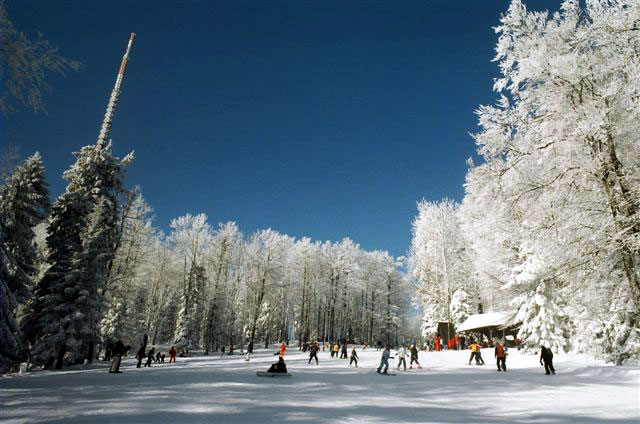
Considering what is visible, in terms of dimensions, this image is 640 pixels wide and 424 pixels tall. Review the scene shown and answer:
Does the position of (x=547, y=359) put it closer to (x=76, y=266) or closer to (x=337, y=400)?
(x=337, y=400)

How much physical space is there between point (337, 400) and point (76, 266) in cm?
2023

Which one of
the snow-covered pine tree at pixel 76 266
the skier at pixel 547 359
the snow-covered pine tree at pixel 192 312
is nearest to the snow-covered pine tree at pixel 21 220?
the snow-covered pine tree at pixel 76 266

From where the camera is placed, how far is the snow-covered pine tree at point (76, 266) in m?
21.9

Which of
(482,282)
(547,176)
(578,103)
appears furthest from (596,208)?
(482,282)

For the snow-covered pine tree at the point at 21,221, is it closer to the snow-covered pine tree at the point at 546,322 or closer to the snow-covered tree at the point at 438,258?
the snow-covered pine tree at the point at 546,322

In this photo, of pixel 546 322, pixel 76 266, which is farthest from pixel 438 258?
pixel 76 266

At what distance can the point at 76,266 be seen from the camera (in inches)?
915

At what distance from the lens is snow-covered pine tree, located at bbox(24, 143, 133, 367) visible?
21.9 m

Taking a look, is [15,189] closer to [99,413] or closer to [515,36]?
[99,413]

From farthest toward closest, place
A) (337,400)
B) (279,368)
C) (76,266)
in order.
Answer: (76,266) → (279,368) → (337,400)

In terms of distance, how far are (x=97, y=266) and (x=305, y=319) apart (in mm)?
32443

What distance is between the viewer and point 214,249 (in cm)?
4888

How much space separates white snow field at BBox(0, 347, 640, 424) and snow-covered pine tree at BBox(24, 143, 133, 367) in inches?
408

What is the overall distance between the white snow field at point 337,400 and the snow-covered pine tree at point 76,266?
10.4 m
